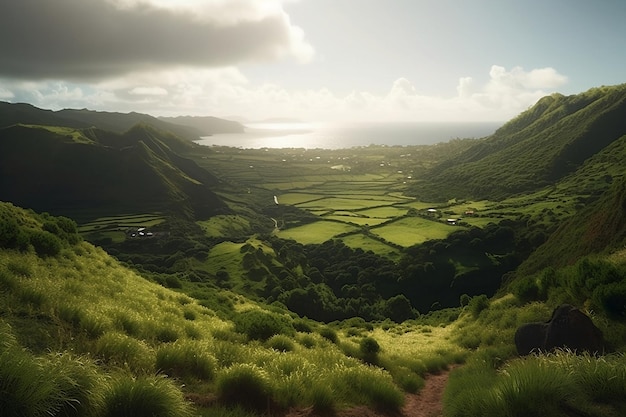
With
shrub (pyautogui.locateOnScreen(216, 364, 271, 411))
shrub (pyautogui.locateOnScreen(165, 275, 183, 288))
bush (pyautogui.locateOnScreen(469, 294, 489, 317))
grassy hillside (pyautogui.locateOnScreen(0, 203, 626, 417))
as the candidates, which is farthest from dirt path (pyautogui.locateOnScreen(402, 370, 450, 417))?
shrub (pyautogui.locateOnScreen(165, 275, 183, 288))

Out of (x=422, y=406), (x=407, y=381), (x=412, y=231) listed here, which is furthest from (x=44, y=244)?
(x=412, y=231)

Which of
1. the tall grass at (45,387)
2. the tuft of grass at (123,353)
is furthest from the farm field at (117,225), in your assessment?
the tall grass at (45,387)

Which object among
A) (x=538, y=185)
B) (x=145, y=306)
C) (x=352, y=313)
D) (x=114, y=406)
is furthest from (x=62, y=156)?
(x=538, y=185)

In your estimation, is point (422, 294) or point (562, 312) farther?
point (422, 294)

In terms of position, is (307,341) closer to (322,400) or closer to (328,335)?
(328,335)

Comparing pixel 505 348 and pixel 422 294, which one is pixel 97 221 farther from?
pixel 505 348

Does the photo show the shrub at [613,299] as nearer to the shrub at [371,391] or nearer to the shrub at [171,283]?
the shrub at [371,391]
